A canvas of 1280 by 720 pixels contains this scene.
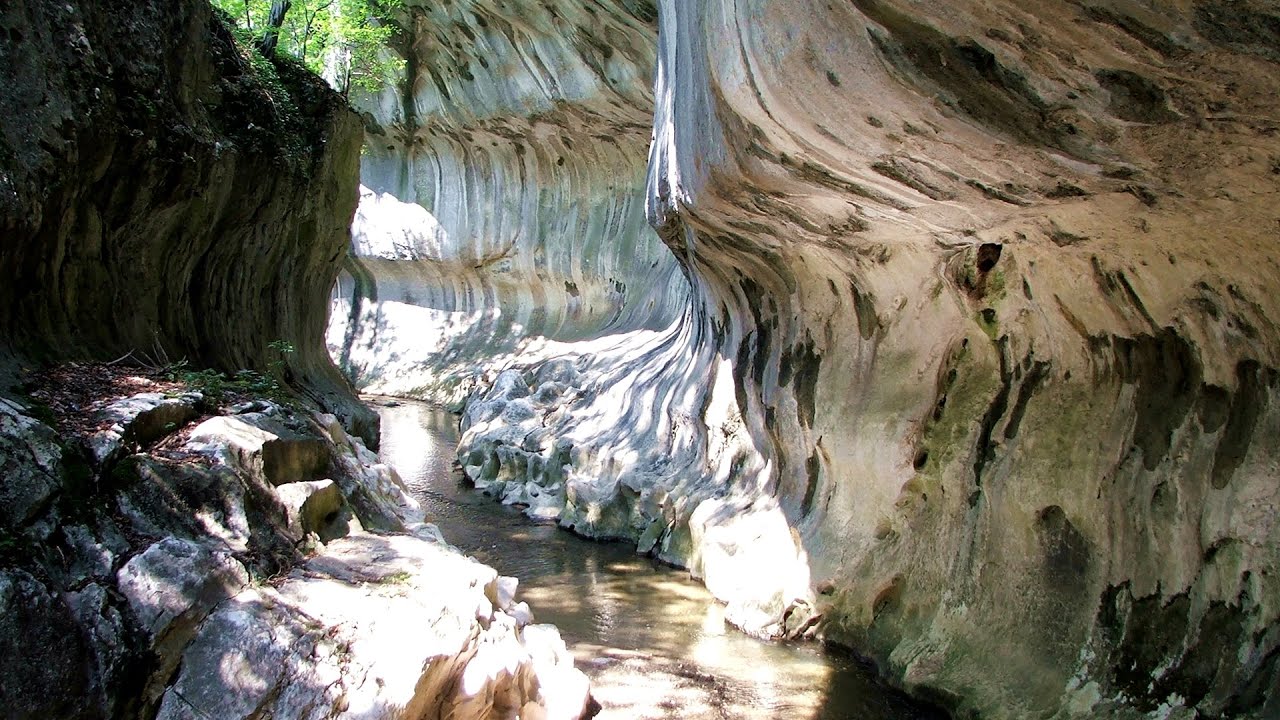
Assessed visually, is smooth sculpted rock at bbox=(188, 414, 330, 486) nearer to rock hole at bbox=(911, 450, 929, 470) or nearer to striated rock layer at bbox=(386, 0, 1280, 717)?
striated rock layer at bbox=(386, 0, 1280, 717)

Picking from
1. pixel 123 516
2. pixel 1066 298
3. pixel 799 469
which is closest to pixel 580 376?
pixel 799 469

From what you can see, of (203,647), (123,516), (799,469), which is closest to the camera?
(203,647)

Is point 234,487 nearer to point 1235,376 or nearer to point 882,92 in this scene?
point 882,92

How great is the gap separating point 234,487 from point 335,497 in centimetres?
91

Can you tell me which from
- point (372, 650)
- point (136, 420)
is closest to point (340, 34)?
point (136, 420)

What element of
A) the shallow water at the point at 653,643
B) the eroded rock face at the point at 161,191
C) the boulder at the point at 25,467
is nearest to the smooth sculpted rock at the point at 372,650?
the boulder at the point at 25,467

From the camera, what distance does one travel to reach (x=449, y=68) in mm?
18984

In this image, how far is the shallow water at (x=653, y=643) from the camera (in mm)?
5352

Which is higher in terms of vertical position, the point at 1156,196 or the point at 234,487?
the point at 1156,196

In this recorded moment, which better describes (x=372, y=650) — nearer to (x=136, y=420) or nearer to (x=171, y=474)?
(x=171, y=474)

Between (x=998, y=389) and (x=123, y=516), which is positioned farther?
(x=998, y=389)

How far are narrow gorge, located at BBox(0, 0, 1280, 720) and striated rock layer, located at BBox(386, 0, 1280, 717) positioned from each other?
2 cm

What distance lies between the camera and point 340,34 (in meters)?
16.6

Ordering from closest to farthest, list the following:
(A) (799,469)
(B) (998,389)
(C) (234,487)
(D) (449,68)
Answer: (C) (234,487)
(B) (998,389)
(A) (799,469)
(D) (449,68)
